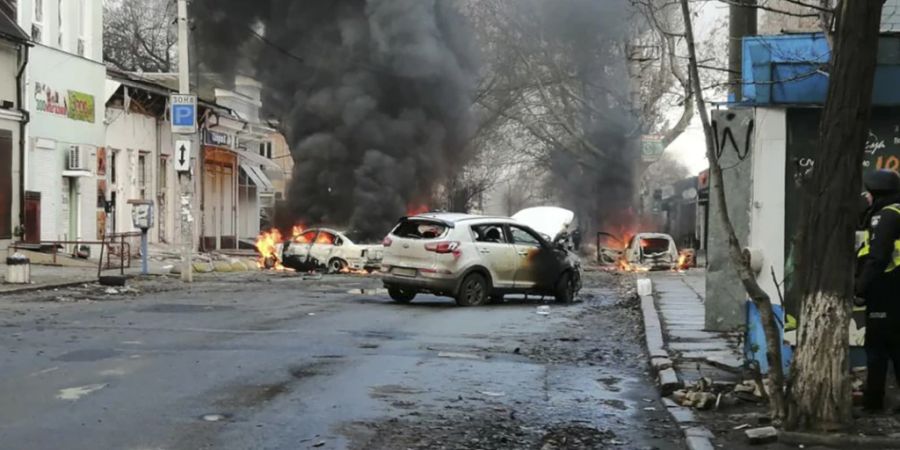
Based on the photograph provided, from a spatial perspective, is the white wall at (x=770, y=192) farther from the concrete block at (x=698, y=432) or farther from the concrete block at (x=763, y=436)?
the concrete block at (x=763, y=436)

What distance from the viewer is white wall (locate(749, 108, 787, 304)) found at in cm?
905

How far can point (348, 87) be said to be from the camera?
128 feet

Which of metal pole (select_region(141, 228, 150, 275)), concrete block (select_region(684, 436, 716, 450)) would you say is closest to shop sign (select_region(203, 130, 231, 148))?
metal pole (select_region(141, 228, 150, 275))

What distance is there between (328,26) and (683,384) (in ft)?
108

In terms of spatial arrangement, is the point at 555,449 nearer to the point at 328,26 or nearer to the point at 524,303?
the point at 524,303

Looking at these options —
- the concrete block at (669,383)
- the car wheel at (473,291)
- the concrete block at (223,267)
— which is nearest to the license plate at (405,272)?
the car wheel at (473,291)

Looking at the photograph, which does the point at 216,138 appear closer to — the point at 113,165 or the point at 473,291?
the point at 113,165

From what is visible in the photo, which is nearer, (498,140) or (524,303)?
(524,303)

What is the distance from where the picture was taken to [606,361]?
38.2 ft

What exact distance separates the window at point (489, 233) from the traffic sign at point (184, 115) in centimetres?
745

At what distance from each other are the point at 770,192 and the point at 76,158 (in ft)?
76.1

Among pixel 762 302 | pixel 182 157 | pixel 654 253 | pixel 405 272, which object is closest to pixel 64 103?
pixel 182 157

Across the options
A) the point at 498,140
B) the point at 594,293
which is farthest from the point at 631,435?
the point at 498,140

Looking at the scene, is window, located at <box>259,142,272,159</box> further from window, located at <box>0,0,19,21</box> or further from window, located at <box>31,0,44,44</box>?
window, located at <box>0,0,19,21</box>
